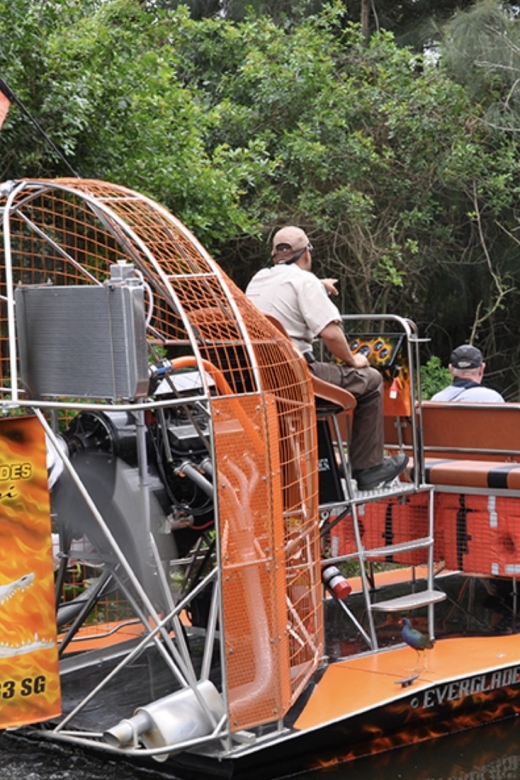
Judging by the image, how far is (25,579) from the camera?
194 inches

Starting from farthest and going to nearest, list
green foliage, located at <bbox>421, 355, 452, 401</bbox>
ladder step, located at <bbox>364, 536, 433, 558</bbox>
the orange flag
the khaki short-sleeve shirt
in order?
1. green foliage, located at <bbox>421, 355, 452, 401</bbox>
2. ladder step, located at <bbox>364, 536, 433, 558</bbox>
3. the khaki short-sleeve shirt
4. the orange flag

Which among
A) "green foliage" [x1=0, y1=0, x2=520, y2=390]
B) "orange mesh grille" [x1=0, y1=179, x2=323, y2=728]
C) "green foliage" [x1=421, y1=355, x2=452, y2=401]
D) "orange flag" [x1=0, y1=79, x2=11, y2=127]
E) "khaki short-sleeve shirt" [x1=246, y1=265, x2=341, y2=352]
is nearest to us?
"orange mesh grille" [x1=0, y1=179, x2=323, y2=728]

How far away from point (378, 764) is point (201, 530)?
1.43 metres

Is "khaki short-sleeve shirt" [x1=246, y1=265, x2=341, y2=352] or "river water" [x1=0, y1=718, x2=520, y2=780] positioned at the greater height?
"khaki short-sleeve shirt" [x1=246, y1=265, x2=341, y2=352]

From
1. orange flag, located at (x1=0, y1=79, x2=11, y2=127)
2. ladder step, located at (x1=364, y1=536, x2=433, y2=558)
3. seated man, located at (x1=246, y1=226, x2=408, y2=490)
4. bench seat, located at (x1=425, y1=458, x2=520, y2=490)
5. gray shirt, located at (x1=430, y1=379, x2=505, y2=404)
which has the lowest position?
ladder step, located at (x1=364, y1=536, x2=433, y2=558)

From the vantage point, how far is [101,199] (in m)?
5.46

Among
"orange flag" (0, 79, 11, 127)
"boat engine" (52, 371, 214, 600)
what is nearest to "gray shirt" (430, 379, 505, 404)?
"boat engine" (52, 371, 214, 600)

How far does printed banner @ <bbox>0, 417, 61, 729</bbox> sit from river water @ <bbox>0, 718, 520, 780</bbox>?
823mm

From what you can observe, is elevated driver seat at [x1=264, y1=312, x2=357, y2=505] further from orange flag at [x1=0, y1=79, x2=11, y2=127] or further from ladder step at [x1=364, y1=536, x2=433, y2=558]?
orange flag at [x1=0, y1=79, x2=11, y2=127]

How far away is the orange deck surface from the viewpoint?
5.61 meters

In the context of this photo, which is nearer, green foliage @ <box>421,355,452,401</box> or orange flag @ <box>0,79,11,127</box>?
orange flag @ <box>0,79,11,127</box>

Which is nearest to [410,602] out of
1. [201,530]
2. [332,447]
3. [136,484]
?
[332,447]

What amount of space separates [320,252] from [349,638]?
8945 millimetres

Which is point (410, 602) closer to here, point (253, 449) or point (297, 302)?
point (297, 302)
